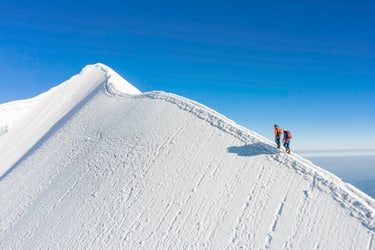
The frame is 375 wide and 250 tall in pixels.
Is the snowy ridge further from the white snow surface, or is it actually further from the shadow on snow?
the shadow on snow

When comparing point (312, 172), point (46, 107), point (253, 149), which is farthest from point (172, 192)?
point (46, 107)

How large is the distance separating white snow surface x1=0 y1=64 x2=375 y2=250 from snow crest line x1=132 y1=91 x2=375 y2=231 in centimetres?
5

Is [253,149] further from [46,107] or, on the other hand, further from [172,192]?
[46,107]

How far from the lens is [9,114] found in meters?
41.7

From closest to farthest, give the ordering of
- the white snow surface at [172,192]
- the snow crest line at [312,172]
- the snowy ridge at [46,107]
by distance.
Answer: the snow crest line at [312,172]
the white snow surface at [172,192]
the snowy ridge at [46,107]

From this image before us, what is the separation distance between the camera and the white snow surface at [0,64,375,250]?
38.3ft

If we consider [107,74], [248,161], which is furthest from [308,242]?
[107,74]

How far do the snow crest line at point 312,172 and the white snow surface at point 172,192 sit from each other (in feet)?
0.18

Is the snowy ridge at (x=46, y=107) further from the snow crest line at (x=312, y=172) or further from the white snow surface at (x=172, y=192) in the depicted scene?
the snow crest line at (x=312, y=172)

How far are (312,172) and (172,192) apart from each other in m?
7.47

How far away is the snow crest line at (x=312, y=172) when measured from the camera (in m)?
11.4

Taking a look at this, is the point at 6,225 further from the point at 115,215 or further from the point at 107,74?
the point at 107,74

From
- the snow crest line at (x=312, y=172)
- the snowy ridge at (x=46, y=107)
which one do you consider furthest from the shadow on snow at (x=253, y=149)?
the snowy ridge at (x=46, y=107)

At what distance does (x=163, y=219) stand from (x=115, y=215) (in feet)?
9.67
